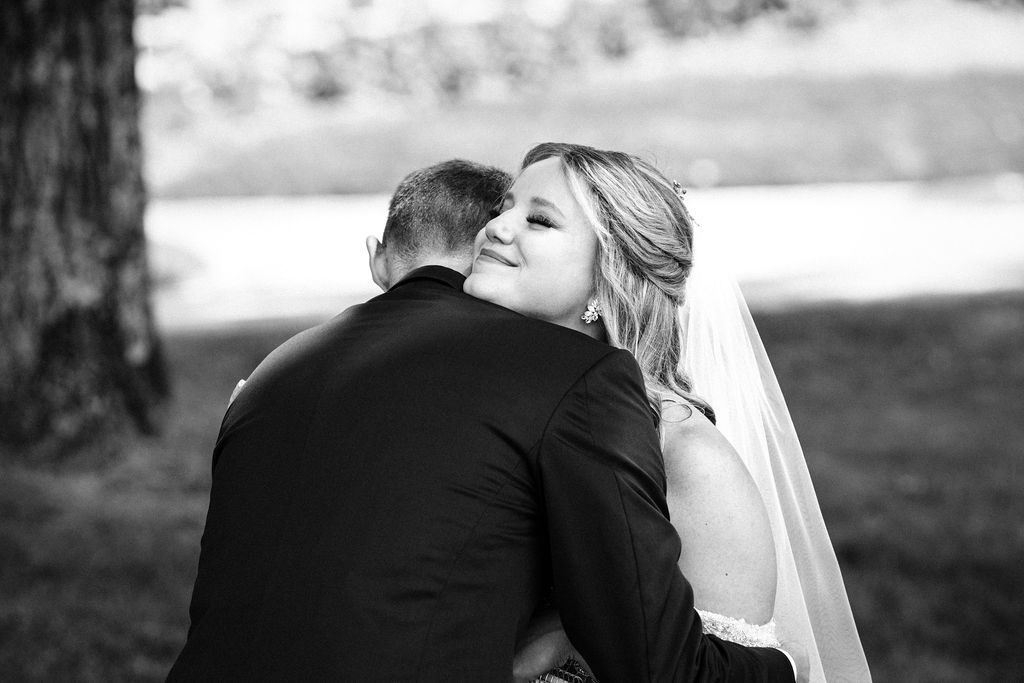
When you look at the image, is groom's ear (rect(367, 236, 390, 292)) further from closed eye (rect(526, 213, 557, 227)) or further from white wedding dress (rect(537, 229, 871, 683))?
white wedding dress (rect(537, 229, 871, 683))

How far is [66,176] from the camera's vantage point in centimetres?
648

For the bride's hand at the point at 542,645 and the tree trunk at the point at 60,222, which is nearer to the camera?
the bride's hand at the point at 542,645

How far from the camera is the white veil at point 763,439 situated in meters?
3.22

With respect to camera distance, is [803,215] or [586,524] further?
[803,215]

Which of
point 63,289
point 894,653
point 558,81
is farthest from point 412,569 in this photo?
point 558,81

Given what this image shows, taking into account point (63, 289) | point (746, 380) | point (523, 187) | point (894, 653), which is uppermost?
point (523, 187)

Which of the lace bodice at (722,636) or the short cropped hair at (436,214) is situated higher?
the short cropped hair at (436,214)

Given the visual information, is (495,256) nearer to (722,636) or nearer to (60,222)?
(722,636)

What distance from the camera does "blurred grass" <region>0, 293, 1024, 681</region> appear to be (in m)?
4.85

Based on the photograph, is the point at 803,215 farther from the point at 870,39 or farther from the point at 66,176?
the point at 66,176

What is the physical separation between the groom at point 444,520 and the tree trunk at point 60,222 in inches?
178

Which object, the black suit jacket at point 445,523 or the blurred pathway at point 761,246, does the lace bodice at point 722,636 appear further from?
the blurred pathway at point 761,246

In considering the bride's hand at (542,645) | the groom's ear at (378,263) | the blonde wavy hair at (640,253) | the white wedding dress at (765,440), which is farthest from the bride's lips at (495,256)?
the bride's hand at (542,645)

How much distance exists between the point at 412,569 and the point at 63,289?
16.2 feet
